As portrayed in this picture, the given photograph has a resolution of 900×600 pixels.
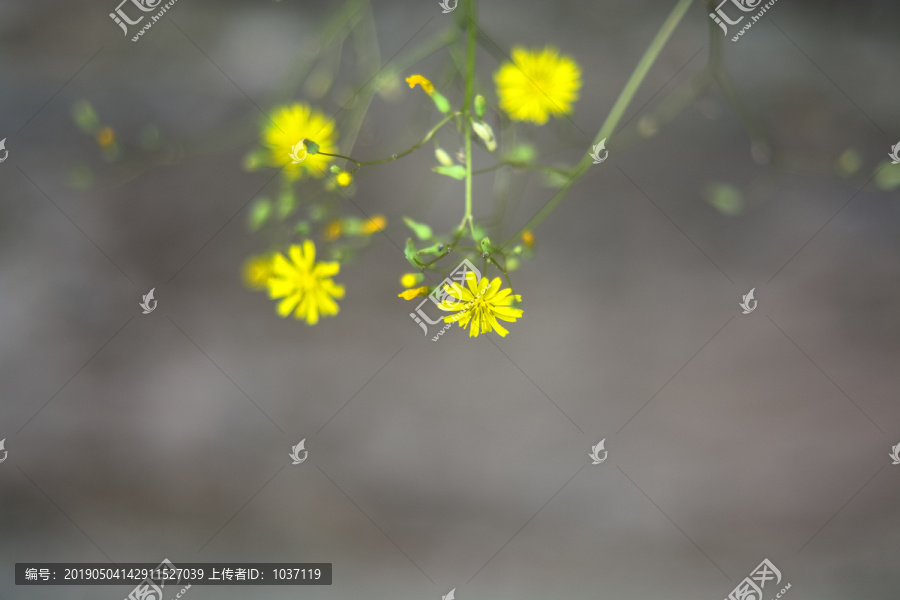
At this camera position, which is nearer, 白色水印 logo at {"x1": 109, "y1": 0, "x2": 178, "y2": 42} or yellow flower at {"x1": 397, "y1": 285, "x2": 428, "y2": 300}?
yellow flower at {"x1": 397, "y1": 285, "x2": 428, "y2": 300}

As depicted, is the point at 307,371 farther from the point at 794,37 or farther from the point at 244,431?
the point at 794,37

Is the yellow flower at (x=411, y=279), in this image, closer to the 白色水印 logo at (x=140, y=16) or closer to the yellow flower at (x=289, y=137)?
the yellow flower at (x=289, y=137)

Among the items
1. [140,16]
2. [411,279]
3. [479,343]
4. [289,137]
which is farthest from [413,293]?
[140,16]

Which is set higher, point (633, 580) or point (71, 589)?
point (71, 589)

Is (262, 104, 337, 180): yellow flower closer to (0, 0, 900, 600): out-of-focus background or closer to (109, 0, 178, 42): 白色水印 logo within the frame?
(0, 0, 900, 600): out-of-focus background

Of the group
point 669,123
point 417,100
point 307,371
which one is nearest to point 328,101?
point 417,100

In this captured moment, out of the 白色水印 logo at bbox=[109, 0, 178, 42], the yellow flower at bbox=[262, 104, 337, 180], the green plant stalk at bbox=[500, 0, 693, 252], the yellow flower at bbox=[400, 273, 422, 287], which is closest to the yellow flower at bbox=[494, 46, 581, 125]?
the green plant stalk at bbox=[500, 0, 693, 252]

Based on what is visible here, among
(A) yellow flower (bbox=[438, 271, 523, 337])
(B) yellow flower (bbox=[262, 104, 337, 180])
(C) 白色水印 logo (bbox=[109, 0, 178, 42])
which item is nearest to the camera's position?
(A) yellow flower (bbox=[438, 271, 523, 337])
